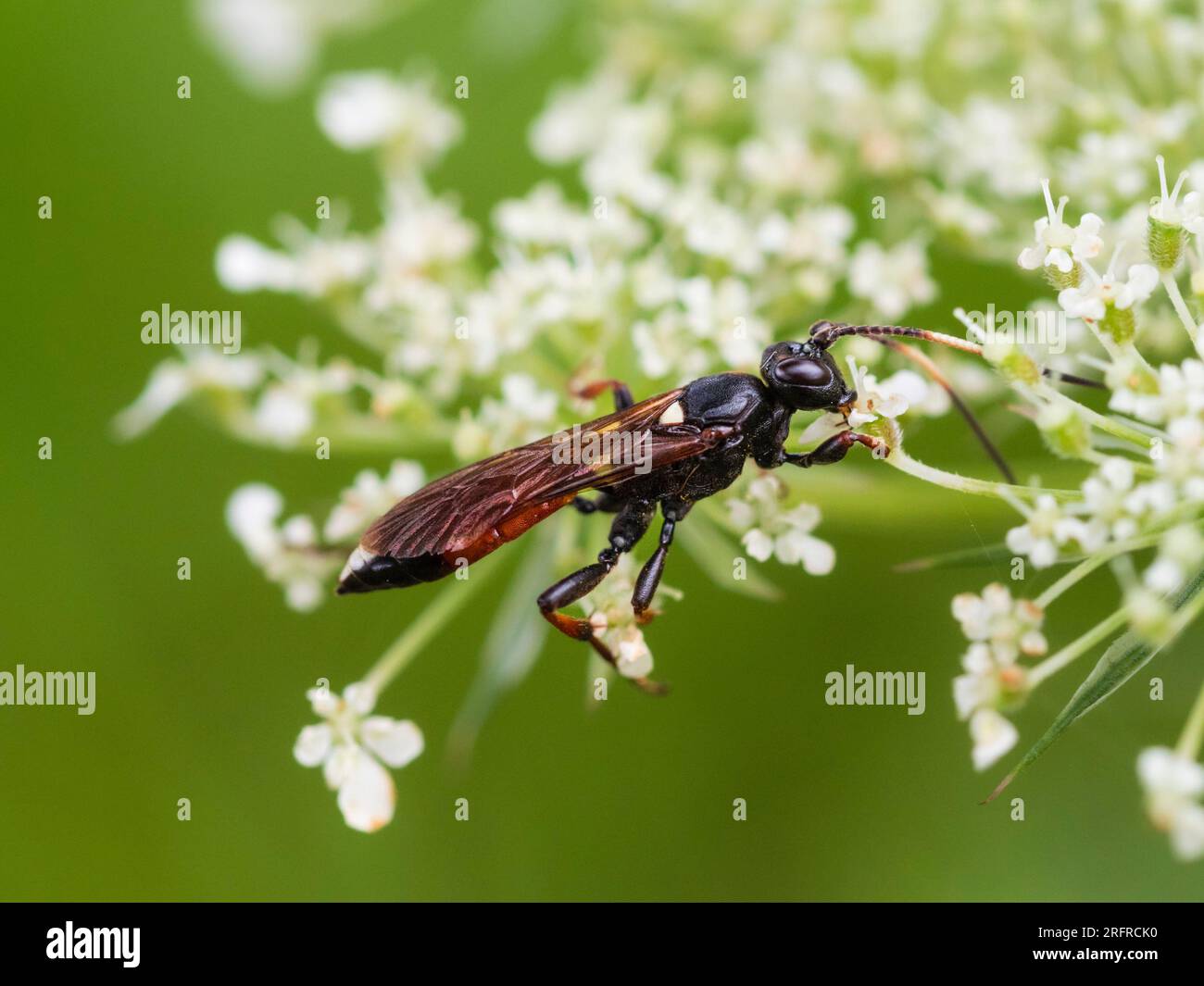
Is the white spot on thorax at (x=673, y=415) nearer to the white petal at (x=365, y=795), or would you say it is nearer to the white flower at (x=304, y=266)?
the white petal at (x=365, y=795)

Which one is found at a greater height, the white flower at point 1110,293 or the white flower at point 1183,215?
the white flower at point 1183,215

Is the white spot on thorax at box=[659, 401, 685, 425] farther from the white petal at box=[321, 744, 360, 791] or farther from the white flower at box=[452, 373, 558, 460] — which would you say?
the white petal at box=[321, 744, 360, 791]

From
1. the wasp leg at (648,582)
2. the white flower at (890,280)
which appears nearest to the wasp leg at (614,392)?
the wasp leg at (648,582)

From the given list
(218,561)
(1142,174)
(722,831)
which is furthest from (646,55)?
(722,831)

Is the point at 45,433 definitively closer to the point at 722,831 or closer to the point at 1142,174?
the point at 722,831

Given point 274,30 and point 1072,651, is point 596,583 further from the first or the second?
point 274,30

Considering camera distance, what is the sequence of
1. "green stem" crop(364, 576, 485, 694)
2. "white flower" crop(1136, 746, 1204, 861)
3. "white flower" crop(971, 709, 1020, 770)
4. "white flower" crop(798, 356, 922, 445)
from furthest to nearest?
"green stem" crop(364, 576, 485, 694) → "white flower" crop(798, 356, 922, 445) → "white flower" crop(971, 709, 1020, 770) → "white flower" crop(1136, 746, 1204, 861)

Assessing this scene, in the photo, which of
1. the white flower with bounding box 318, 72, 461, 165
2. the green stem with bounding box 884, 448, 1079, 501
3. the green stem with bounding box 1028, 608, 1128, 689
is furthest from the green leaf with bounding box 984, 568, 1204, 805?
the white flower with bounding box 318, 72, 461, 165

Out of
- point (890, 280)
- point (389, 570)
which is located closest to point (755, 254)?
point (890, 280)
